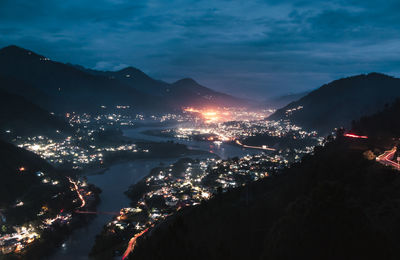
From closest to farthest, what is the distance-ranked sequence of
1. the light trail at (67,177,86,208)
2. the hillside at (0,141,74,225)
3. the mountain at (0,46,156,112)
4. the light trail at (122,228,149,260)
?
the light trail at (122,228,149,260) < the hillside at (0,141,74,225) < the light trail at (67,177,86,208) < the mountain at (0,46,156,112)

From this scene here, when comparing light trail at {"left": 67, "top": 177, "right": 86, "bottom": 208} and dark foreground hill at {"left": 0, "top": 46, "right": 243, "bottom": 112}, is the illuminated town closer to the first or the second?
light trail at {"left": 67, "top": 177, "right": 86, "bottom": 208}

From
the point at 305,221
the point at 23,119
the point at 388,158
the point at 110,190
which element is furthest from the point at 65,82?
the point at 305,221

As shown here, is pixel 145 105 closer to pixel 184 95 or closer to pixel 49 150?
pixel 184 95

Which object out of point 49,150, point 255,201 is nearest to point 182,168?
point 255,201

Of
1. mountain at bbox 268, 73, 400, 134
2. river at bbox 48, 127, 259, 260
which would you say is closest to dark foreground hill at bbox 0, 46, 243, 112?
river at bbox 48, 127, 259, 260

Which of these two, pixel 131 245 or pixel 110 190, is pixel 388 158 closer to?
pixel 131 245
